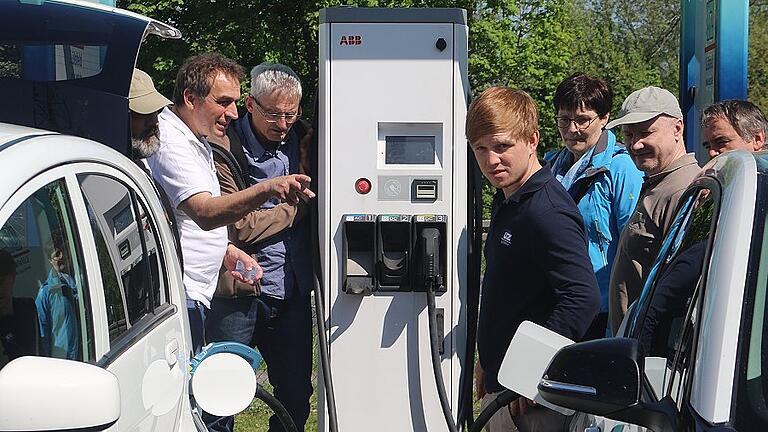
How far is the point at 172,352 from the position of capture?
10.6ft

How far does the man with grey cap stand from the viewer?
4.63 metres

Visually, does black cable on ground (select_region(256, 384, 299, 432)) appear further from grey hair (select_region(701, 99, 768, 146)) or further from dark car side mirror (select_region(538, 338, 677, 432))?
dark car side mirror (select_region(538, 338, 677, 432))

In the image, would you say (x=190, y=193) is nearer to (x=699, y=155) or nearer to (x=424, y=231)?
(x=424, y=231)

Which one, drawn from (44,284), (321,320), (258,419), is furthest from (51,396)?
(258,419)

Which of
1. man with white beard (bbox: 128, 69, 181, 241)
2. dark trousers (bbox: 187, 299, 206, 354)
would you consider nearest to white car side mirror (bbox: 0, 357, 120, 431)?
man with white beard (bbox: 128, 69, 181, 241)

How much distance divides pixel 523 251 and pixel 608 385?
74.0 inches

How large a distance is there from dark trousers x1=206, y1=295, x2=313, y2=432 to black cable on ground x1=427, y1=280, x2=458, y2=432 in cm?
71

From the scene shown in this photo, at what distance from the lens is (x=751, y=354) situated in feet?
7.04

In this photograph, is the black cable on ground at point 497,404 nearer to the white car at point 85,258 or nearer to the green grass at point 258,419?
the white car at point 85,258

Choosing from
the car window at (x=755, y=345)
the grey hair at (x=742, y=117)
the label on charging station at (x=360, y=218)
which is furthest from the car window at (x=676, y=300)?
the label on charging station at (x=360, y=218)

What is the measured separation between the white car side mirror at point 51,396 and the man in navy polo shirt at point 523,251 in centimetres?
235

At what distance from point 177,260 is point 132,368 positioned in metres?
0.92

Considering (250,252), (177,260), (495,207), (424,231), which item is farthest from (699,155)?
(177,260)

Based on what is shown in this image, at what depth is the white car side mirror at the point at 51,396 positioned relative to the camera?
6.17ft
